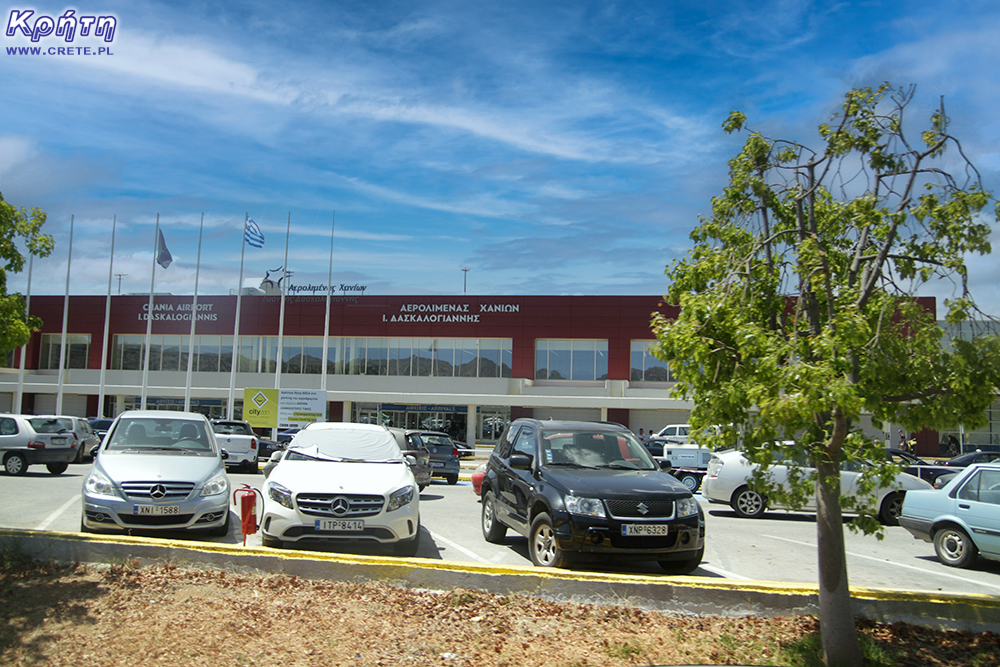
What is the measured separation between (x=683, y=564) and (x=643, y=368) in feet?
124

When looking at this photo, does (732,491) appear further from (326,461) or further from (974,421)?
(974,421)

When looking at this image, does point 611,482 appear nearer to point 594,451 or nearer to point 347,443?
point 594,451

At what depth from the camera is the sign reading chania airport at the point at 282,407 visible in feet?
91.3

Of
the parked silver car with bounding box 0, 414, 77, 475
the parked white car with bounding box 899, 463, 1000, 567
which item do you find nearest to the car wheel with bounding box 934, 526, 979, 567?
the parked white car with bounding box 899, 463, 1000, 567

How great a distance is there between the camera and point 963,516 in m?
10.1

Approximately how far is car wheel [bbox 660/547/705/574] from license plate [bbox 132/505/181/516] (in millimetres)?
5844

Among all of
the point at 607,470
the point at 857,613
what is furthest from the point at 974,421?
the point at 607,470

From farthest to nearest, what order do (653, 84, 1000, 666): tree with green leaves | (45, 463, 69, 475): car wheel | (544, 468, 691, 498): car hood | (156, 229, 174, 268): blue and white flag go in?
(156, 229, 174, 268): blue and white flag
(45, 463, 69, 475): car wheel
(544, 468, 691, 498): car hood
(653, 84, 1000, 666): tree with green leaves

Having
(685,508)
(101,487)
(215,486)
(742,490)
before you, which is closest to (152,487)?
(101,487)

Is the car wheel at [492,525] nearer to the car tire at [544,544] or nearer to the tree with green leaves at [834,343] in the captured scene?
the car tire at [544,544]

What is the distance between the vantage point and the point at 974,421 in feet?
16.5

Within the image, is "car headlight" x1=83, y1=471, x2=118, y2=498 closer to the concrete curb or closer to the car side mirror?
the concrete curb

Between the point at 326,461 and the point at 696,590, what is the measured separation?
5.29 m

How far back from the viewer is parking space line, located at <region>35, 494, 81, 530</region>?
36.2 feet
